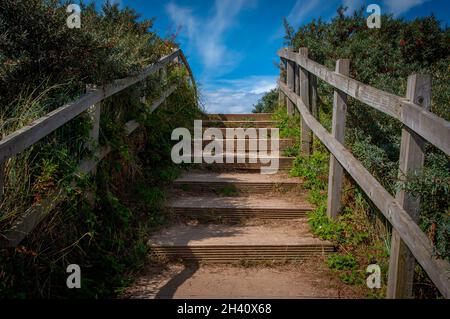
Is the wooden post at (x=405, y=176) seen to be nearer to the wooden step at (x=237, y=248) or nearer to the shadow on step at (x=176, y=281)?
the wooden step at (x=237, y=248)

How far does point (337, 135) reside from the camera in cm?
508

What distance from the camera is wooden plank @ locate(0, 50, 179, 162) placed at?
2957 mm

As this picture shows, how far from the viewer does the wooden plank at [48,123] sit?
2957 millimetres

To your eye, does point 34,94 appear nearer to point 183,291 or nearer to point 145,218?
point 145,218

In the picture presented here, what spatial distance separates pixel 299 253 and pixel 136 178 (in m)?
2.29

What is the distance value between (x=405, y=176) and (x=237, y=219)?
8.69 ft

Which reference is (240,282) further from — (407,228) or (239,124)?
(239,124)

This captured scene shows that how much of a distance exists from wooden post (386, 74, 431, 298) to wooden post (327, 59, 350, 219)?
1.62 metres

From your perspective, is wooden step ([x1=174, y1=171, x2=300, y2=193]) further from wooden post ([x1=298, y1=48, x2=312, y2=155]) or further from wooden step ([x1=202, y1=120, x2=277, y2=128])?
wooden step ([x1=202, y1=120, x2=277, y2=128])

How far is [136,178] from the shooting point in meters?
5.84
